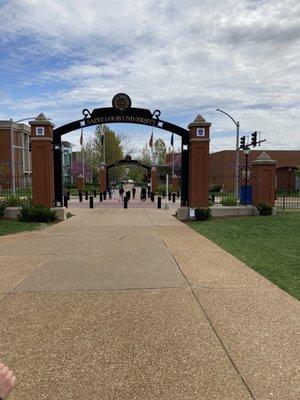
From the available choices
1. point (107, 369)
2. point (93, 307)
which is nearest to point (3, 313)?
point (93, 307)

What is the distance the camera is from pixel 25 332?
15.0 feet

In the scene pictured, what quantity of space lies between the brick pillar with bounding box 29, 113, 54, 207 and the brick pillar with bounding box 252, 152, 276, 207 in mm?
9479

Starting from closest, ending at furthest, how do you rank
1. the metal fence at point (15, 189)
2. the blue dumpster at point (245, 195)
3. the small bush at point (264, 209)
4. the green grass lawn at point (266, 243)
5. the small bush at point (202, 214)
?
1. the green grass lawn at point (266, 243)
2. the small bush at point (202, 214)
3. the small bush at point (264, 209)
4. the blue dumpster at point (245, 195)
5. the metal fence at point (15, 189)

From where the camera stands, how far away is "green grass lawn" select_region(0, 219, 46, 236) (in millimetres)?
13547

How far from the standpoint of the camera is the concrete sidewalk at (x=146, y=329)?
3.42 m

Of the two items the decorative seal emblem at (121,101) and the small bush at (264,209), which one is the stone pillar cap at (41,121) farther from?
the small bush at (264,209)

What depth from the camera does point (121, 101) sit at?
18328 mm

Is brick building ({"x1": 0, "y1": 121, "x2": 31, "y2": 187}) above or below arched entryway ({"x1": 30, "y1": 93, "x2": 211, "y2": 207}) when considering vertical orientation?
above

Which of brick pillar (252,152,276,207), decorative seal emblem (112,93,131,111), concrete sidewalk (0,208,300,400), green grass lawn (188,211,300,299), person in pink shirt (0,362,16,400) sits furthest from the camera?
brick pillar (252,152,276,207)

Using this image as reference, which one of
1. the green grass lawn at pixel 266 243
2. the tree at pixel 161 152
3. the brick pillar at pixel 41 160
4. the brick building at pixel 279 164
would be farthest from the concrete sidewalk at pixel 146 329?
the tree at pixel 161 152

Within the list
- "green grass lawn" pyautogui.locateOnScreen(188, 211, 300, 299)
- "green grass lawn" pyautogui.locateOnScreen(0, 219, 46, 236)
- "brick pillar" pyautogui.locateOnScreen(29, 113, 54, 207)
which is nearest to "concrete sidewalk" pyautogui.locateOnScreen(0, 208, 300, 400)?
"green grass lawn" pyautogui.locateOnScreen(188, 211, 300, 299)

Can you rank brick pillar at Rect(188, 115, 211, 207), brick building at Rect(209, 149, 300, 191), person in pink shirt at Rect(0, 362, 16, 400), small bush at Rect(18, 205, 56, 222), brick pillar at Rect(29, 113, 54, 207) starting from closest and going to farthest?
person in pink shirt at Rect(0, 362, 16, 400), small bush at Rect(18, 205, 56, 222), brick pillar at Rect(29, 113, 54, 207), brick pillar at Rect(188, 115, 211, 207), brick building at Rect(209, 149, 300, 191)

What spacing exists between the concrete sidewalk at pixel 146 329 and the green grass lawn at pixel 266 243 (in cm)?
43

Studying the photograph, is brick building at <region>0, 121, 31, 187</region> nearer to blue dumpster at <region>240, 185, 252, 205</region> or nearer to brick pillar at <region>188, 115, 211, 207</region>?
blue dumpster at <region>240, 185, 252, 205</region>
